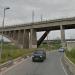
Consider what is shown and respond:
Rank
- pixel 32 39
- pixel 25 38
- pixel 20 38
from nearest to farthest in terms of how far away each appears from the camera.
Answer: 1. pixel 32 39
2. pixel 25 38
3. pixel 20 38

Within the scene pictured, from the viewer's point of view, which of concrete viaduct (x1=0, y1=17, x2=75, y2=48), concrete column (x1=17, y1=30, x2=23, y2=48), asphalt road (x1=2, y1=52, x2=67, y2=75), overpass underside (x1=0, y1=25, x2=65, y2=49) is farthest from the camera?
concrete column (x1=17, y1=30, x2=23, y2=48)

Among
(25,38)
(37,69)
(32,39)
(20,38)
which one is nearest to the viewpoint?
(37,69)

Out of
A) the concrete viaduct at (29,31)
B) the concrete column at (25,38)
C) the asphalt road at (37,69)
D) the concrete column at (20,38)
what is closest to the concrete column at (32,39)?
the concrete viaduct at (29,31)

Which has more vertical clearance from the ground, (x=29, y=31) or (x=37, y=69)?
(x=29, y=31)

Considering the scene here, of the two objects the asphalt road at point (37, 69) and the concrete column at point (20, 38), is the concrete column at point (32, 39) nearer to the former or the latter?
the concrete column at point (20, 38)

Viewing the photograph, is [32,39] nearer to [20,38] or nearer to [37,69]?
[20,38]

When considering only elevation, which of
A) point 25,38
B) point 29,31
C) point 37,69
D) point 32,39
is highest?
point 29,31

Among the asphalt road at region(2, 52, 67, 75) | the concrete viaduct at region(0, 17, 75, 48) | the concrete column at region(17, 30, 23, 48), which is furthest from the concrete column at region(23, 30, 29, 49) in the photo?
the asphalt road at region(2, 52, 67, 75)

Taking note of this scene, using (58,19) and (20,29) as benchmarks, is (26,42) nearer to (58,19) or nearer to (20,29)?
(20,29)

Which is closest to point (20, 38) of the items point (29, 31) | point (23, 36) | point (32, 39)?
point (23, 36)

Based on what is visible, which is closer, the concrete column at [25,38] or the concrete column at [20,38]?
the concrete column at [25,38]

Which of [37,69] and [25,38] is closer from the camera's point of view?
[37,69]

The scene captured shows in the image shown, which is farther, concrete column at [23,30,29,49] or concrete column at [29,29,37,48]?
concrete column at [23,30,29,49]

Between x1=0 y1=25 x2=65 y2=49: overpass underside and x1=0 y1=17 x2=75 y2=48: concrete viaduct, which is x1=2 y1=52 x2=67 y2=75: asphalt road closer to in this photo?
x1=0 y1=17 x2=75 y2=48: concrete viaduct
